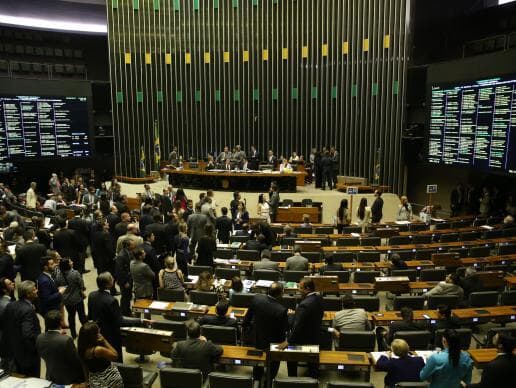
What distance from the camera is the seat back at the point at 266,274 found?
6984mm

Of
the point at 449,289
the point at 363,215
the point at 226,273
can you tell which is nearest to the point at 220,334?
the point at 226,273

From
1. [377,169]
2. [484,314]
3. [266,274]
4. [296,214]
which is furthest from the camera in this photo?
[377,169]

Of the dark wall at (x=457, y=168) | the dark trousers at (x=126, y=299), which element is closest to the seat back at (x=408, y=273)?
the dark trousers at (x=126, y=299)

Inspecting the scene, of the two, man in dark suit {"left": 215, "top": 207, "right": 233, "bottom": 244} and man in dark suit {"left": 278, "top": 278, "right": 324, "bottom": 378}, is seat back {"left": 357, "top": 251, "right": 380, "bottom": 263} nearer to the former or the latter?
man in dark suit {"left": 215, "top": 207, "right": 233, "bottom": 244}

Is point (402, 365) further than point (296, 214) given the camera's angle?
No

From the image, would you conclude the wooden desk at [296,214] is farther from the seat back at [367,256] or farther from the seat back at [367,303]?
the seat back at [367,303]

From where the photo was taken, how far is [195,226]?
359 inches

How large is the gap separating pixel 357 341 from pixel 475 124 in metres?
9.96

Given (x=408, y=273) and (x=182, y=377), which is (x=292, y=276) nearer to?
(x=408, y=273)

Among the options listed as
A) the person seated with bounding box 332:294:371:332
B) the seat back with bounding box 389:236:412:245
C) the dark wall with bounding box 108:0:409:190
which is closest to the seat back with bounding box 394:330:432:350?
the person seated with bounding box 332:294:371:332

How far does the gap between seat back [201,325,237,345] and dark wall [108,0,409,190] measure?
47.9 ft

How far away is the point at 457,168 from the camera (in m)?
14.5

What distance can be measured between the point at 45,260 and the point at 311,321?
Answer: 3.32 m

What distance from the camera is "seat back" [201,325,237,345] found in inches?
196
